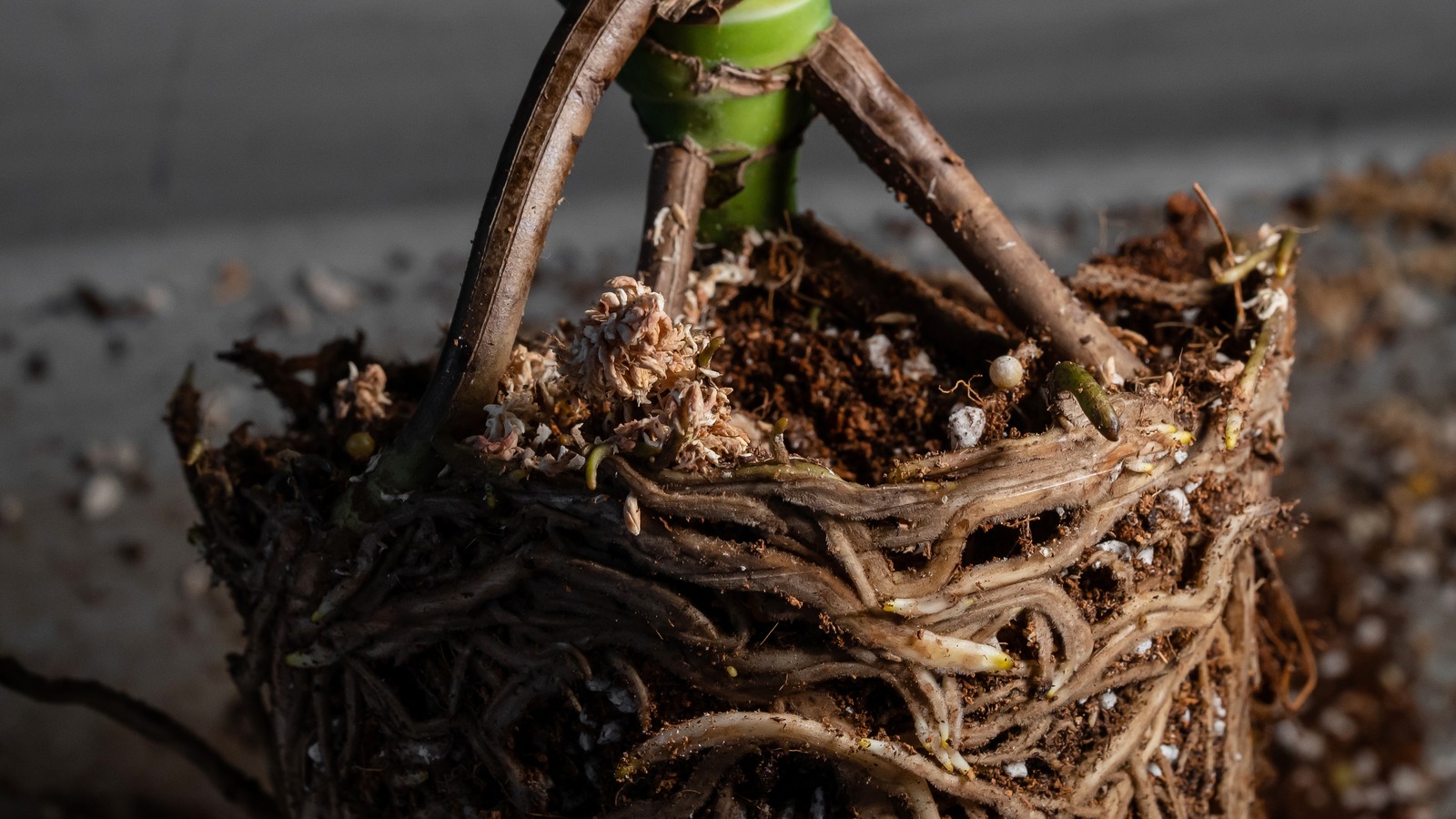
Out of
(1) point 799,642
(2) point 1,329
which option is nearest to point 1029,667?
(1) point 799,642

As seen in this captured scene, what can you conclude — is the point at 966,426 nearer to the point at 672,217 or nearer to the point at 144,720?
the point at 672,217

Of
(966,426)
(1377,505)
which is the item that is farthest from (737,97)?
(1377,505)

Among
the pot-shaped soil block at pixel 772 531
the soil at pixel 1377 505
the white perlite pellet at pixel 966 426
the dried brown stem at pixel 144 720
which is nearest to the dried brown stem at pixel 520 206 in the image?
the pot-shaped soil block at pixel 772 531

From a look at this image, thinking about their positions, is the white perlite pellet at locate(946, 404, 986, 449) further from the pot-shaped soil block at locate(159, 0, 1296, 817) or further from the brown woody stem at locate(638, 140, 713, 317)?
the brown woody stem at locate(638, 140, 713, 317)

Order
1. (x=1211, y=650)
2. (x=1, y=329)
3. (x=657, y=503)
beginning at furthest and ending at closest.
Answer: (x=1, y=329) < (x=1211, y=650) < (x=657, y=503)

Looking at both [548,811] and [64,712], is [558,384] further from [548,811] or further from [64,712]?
[64,712]

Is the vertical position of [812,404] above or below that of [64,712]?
above
